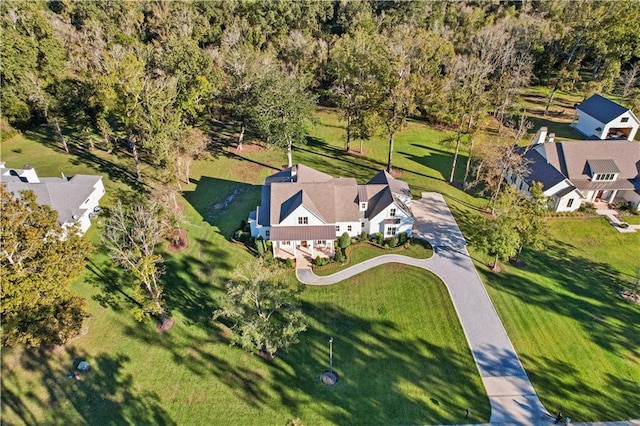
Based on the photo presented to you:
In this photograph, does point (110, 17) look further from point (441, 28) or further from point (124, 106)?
point (441, 28)

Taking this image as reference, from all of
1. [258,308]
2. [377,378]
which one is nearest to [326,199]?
[258,308]

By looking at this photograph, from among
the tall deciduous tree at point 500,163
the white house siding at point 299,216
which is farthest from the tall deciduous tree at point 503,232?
the white house siding at point 299,216

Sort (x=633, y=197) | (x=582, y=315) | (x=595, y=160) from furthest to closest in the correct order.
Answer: (x=595, y=160) → (x=633, y=197) → (x=582, y=315)

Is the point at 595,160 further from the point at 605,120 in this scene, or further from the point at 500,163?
the point at 605,120

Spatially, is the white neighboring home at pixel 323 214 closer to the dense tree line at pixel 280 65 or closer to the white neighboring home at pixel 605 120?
the dense tree line at pixel 280 65

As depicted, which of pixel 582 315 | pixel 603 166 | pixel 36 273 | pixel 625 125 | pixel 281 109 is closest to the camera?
pixel 36 273

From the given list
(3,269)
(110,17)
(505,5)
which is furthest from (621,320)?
A: (110,17)
